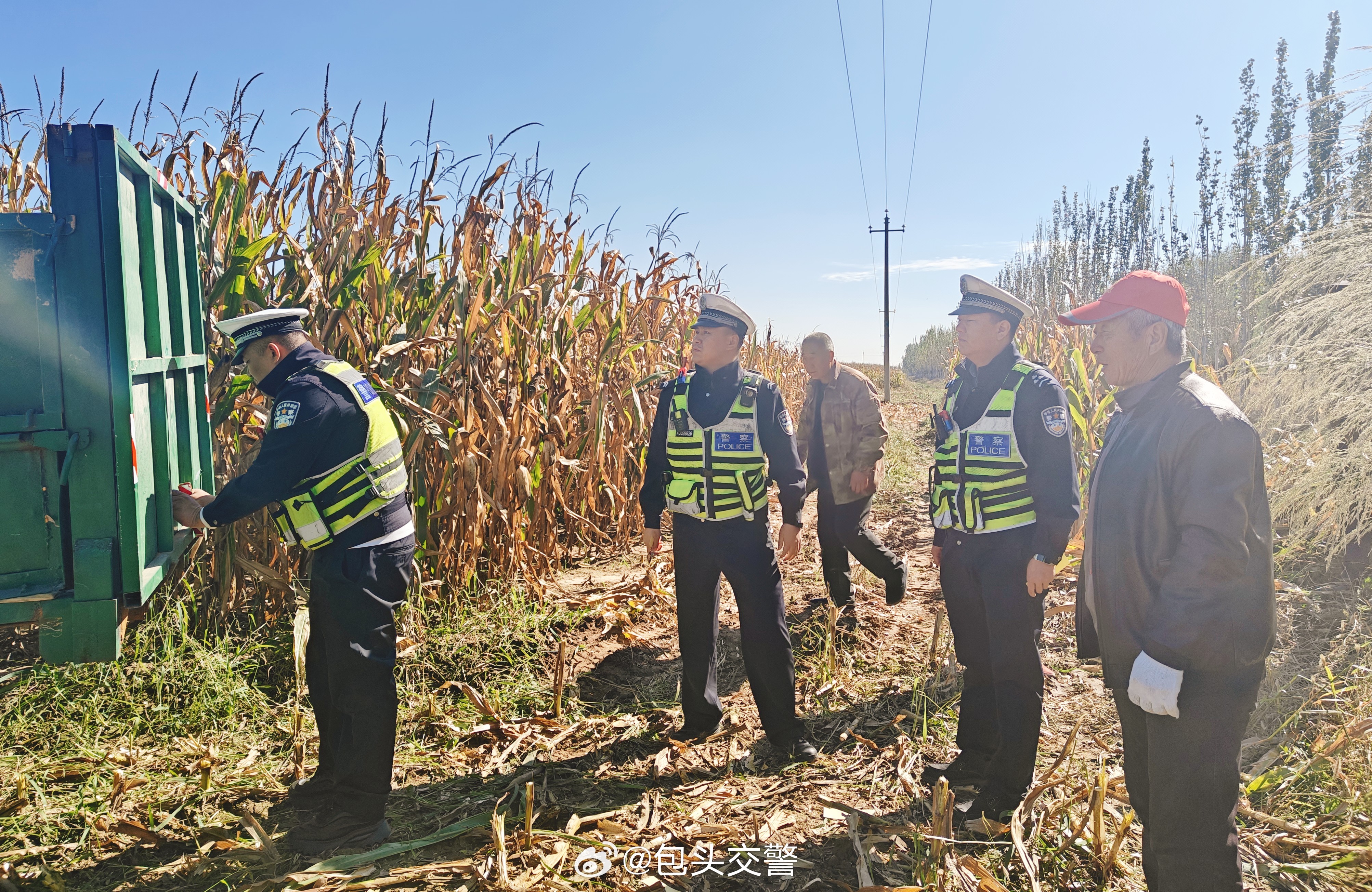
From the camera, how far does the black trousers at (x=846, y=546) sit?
531 centimetres

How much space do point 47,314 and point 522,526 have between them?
326cm

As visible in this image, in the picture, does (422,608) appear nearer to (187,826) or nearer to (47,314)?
(187,826)

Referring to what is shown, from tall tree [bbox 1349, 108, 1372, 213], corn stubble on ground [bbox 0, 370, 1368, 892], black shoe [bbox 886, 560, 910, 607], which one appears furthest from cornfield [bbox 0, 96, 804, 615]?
tall tree [bbox 1349, 108, 1372, 213]

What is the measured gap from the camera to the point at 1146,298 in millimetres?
2311

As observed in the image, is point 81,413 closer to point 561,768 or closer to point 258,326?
point 258,326

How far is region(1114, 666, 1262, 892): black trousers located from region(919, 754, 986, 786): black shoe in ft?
3.91

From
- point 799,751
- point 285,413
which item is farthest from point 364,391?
point 799,751

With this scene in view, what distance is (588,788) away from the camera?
3.41 m

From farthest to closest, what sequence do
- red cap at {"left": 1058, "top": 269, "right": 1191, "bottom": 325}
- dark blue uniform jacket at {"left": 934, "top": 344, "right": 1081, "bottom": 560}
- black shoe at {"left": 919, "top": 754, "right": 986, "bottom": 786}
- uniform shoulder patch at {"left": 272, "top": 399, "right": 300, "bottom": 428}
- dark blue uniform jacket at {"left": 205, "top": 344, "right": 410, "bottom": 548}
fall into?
black shoe at {"left": 919, "top": 754, "right": 986, "bottom": 786}, dark blue uniform jacket at {"left": 934, "top": 344, "right": 1081, "bottom": 560}, uniform shoulder patch at {"left": 272, "top": 399, "right": 300, "bottom": 428}, dark blue uniform jacket at {"left": 205, "top": 344, "right": 410, "bottom": 548}, red cap at {"left": 1058, "top": 269, "right": 1191, "bottom": 325}

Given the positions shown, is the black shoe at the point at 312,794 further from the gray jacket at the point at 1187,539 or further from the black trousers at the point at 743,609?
the gray jacket at the point at 1187,539

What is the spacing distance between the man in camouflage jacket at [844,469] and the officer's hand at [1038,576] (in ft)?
7.40

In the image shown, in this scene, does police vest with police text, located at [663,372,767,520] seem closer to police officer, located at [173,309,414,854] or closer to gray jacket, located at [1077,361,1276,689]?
police officer, located at [173,309,414,854]

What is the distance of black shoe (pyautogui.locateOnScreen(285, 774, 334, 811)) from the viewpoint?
10.2 feet

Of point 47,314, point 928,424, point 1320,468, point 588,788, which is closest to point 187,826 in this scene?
point 588,788
